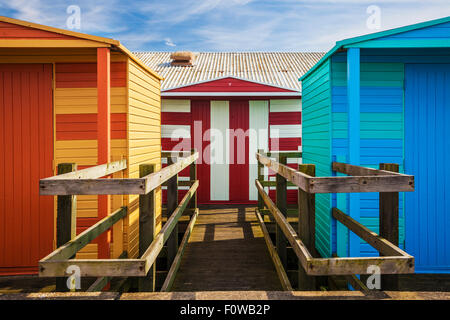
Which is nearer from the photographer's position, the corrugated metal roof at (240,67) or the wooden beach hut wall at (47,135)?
the wooden beach hut wall at (47,135)

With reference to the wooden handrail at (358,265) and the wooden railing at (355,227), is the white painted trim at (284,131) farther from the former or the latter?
the wooden handrail at (358,265)

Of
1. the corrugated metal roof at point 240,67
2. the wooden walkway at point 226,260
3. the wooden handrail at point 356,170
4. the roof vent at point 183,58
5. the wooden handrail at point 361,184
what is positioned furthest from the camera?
the roof vent at point 183,58

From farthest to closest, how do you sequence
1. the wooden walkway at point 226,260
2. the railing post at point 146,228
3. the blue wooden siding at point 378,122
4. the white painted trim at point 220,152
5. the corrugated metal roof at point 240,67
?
the corrugated metal roof at point 240,67 → the white painted trim at point 220,152 → the blue wooden siding at point 378,122 → the wooden walkway at point 226,260 → the railing post at point 146,228

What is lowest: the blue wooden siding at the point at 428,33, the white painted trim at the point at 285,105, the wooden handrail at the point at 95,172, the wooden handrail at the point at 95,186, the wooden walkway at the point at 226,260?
the wooden walkway at the point at 226,260

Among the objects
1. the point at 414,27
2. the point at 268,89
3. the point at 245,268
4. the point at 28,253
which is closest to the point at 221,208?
the point at 268,89

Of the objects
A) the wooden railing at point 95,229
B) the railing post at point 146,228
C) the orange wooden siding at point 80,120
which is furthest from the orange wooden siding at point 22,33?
the railing post at point 146,228

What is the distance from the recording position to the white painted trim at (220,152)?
357 inches

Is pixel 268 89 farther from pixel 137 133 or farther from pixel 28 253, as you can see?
pixel 28 253

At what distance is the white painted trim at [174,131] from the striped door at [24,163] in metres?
4.51

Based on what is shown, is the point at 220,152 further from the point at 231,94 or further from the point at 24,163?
the point at 24,163

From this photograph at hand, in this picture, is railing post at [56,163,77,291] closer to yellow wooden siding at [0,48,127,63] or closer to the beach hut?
yellow wooden siding at [0,48,127,63]

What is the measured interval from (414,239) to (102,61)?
14.5 ft

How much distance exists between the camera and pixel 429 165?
4566 millimetres

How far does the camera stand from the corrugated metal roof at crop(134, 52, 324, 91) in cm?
1029
